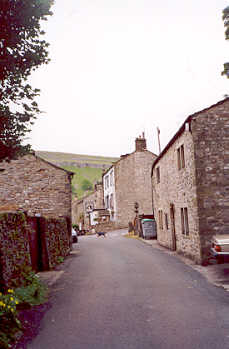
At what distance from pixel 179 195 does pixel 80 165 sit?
151 meters

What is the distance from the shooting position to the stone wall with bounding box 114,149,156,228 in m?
45.1

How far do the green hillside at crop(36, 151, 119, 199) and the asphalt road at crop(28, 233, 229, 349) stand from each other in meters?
132

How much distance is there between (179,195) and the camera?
17609 millimetres

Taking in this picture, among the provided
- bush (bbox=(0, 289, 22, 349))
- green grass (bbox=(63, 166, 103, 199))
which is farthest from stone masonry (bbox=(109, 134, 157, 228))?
green grass (bbox=(63, 166, 103, 199))

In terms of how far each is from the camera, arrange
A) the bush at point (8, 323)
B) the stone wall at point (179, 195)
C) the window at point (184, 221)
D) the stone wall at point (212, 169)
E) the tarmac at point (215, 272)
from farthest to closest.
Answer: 1. the window at point (184, 221)
2. the stone wall at point (179, 195)
3. the stone wall at point (212, 169)
4. the tarmac at point (215, 272)
5. the bush at point (8, 323)

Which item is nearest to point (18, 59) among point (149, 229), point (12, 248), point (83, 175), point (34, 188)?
point (12, 248)

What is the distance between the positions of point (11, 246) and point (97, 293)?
272 cm

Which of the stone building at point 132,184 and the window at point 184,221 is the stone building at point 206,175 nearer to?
the window at point 184,221

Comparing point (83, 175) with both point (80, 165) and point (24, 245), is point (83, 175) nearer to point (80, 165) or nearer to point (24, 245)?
point (80, 165)

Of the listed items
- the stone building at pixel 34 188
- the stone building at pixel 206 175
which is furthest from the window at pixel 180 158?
the stone building at pixel 34 188

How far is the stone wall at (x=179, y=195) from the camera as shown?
47.5 feet

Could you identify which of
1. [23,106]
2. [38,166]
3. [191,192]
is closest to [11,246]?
[23,106]

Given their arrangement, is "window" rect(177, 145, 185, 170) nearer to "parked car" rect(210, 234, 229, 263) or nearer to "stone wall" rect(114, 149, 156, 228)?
"parked car" rect(210, 234, 229, 263)

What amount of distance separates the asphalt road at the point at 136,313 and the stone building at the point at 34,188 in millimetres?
12224
